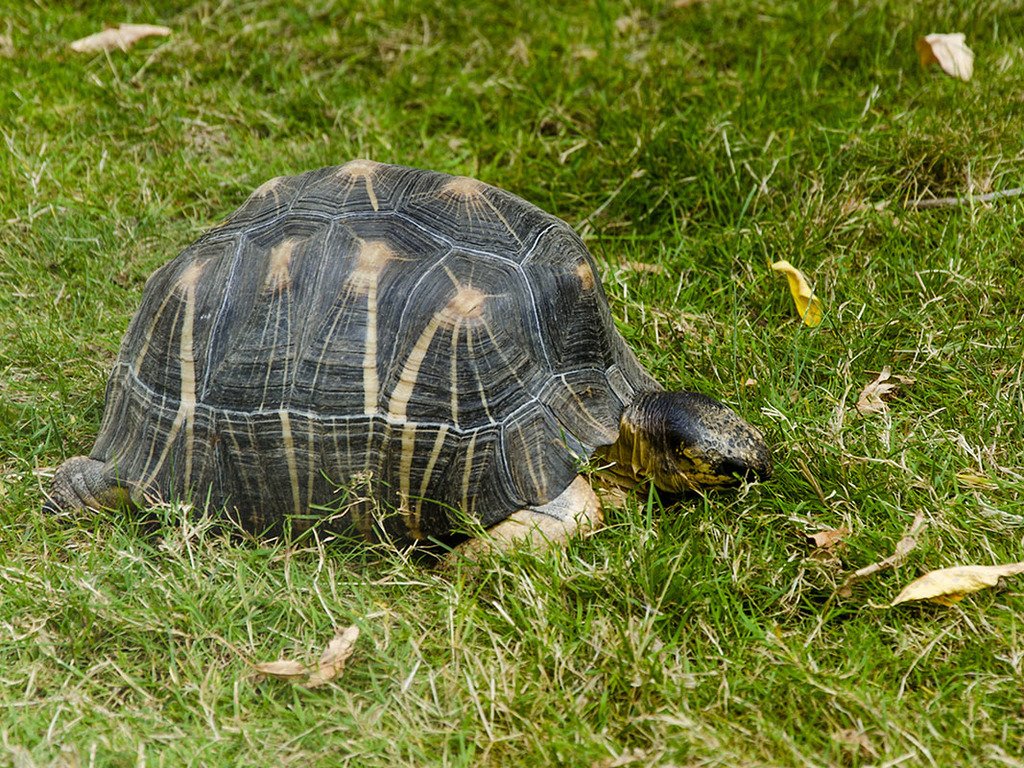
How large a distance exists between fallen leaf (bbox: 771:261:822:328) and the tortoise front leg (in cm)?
141

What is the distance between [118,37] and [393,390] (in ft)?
13.7

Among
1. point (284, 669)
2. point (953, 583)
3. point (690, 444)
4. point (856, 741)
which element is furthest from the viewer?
point (690, 444)

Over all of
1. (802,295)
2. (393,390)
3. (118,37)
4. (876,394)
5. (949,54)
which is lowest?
(876,394)

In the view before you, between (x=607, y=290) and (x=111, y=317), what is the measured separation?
2142 millimetres

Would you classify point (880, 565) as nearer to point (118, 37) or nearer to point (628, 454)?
point (628, 454)

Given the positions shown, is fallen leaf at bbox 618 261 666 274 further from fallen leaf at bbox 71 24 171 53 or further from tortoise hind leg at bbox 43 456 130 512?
fallen leaf at bbox 71 24 171 53

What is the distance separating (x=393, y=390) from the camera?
10.9ft

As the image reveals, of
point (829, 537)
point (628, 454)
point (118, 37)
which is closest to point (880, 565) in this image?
point (829, 537)

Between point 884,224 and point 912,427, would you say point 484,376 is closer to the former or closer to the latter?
point 912,427

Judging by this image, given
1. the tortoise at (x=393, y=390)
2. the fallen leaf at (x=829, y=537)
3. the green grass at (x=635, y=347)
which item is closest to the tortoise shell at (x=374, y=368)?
the tortoise at (x=393, y=390)

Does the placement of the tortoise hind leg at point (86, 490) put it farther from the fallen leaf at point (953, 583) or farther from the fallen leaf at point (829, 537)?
the fallen leaf at point (953, 583)

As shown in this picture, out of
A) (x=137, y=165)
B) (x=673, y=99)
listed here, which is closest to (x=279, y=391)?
(x=137, y=165)

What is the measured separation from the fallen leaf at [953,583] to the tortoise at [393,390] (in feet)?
1.97

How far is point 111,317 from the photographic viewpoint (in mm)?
4570
